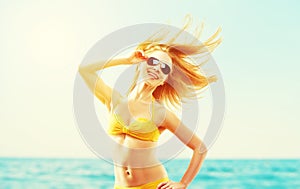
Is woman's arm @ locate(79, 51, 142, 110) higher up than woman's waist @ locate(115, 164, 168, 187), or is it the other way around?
woman's arm @ locate(79, 51, 142, 110)

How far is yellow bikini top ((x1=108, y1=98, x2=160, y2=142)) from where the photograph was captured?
182cm

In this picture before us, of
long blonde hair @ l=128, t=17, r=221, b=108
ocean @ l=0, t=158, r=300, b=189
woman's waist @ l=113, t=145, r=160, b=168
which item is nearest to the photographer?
woman's waist @ l=113, t=145, r=160, b=168

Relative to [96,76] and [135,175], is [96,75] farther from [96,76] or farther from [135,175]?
[135,175]

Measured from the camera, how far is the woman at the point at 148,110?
182cm

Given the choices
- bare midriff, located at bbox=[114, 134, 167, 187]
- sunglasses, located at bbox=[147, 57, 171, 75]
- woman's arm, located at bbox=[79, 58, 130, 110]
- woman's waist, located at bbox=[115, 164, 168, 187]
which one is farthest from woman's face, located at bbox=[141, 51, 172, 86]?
woman's waist, located at bbox=[115, 164, 168, 187]

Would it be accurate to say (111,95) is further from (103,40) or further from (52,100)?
(52,100)

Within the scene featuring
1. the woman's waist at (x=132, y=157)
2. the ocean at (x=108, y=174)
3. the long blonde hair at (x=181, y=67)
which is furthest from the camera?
the ocean at (x=108, y=174)

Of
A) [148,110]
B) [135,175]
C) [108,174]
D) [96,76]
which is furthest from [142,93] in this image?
[108,174]

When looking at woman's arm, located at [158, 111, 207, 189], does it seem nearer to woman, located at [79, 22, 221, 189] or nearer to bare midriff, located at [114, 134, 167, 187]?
woman, located at [79, 22, 221, 189]

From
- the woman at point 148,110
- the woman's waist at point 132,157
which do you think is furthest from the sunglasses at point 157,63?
the woman's waist at point 132,157

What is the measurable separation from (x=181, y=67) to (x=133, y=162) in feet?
1.58

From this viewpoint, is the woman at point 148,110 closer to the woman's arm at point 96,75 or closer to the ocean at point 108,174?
the woman's arm at point 96,75

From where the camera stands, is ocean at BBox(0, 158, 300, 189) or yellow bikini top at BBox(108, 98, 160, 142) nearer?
yellow bikini top at BBox(108, 98, 160, 142)

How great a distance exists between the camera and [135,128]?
5.97 feet
